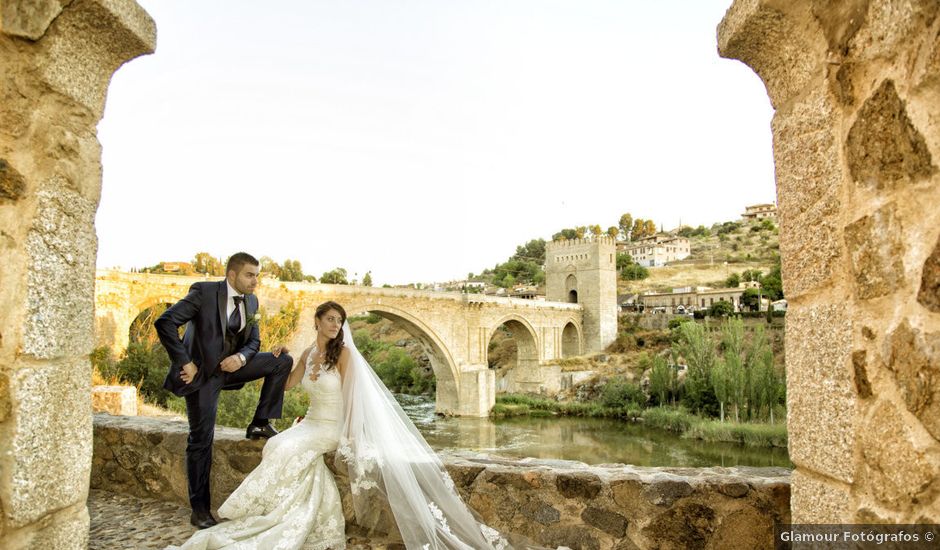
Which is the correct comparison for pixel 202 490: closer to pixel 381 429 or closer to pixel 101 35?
pixel 381 429

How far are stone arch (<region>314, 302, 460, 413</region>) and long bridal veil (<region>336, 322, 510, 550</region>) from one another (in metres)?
21.9

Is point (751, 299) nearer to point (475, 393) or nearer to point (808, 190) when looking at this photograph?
point (475, 393)

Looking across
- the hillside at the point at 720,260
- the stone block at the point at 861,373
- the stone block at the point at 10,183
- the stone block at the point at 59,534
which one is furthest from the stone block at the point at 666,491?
the hillside at the point at 720,260

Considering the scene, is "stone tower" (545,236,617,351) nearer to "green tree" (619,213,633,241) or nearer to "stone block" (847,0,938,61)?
"stone block" (847,0,938,61)

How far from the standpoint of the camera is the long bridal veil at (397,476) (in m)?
2.59

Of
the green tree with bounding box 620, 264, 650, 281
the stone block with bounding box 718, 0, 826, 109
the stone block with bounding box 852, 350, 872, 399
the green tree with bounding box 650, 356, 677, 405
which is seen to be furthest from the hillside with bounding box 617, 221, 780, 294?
the stone block with bounding box 852, 350, 872, 399

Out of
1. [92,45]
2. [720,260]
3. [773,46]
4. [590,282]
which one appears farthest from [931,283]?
[720,260]

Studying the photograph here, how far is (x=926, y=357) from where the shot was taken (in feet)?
3.69

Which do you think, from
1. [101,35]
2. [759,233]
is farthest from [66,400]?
[759,233]

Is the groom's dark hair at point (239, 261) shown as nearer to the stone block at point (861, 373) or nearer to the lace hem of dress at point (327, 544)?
the lace hem of dress at point (327, 544)

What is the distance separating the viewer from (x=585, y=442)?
2159 centimetres

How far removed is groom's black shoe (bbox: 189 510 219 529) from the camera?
9.62 ft

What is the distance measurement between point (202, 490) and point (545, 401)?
26949mm

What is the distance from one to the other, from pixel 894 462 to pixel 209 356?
2844mm
